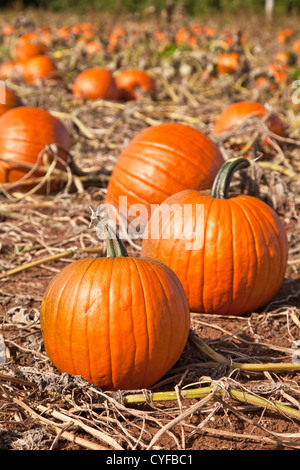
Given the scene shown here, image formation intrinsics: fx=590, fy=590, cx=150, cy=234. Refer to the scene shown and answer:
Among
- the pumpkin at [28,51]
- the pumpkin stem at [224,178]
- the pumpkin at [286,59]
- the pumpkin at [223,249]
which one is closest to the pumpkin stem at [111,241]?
the pumpkin at [223,249]

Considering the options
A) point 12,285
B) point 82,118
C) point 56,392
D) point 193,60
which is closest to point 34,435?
point 56,392

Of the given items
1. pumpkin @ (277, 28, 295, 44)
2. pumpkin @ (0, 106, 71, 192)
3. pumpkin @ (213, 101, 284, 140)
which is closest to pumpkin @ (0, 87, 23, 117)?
pumpkin @ (0, 106, 71, 192)

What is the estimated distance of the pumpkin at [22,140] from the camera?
512cm

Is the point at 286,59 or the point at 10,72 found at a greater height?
the point at 286,59

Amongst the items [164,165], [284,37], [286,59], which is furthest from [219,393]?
[284,37]

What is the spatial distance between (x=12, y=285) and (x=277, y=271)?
161 centimetres

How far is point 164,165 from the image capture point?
13.4 ft

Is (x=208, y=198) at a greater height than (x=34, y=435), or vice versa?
(x=208, y=198)

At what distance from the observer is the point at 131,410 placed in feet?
7.64

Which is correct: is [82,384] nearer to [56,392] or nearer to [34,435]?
[56,392]

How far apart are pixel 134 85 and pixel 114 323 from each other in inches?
283

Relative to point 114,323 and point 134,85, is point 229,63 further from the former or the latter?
point 114,323

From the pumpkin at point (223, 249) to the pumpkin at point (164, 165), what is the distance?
0.69 meters

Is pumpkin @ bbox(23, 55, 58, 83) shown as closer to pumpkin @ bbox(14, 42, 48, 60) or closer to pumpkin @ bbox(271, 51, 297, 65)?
pumpkin @ bbox(14, 42, 48, 60)
